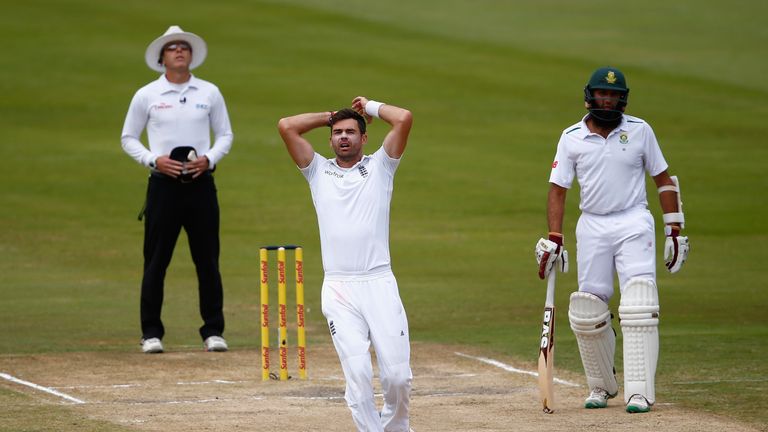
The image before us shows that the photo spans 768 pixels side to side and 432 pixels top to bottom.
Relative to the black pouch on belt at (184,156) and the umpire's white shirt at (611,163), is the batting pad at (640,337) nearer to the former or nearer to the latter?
the umpire's white shirt at (611,163)

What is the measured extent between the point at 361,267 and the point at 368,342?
0.40 metres

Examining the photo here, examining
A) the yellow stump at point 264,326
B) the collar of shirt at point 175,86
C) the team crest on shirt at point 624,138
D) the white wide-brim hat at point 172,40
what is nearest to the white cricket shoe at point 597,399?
the team crest on shirt at point 624,138

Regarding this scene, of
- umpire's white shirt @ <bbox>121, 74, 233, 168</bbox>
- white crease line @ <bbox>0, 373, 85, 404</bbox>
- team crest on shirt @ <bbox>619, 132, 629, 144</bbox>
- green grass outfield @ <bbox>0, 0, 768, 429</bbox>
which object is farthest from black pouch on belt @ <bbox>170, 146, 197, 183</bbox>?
team crest on shirt @ <bbox>619, 132, 629, 144</bbox>

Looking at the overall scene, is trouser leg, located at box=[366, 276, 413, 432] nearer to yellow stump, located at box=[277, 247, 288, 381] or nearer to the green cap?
the green cap

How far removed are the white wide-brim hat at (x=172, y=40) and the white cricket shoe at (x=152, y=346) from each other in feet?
7.39

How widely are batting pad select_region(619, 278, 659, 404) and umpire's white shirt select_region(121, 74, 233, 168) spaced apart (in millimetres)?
3954

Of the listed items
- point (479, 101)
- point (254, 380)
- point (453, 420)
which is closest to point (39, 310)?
point (254, 380)

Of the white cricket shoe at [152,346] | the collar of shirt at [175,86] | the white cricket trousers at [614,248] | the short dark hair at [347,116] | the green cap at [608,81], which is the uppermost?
the collar of shirt at [175,86]

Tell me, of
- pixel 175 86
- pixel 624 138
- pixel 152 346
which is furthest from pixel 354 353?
pixel 175 86

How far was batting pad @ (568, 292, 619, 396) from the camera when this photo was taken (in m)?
9.05

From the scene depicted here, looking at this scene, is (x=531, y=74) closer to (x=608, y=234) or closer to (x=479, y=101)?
(x=479, y=101)

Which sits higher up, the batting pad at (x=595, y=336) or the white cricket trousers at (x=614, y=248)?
the white cricket trousers at (x=614, y=248)

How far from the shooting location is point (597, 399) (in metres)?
9.01

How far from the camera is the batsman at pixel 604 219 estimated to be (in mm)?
8969
